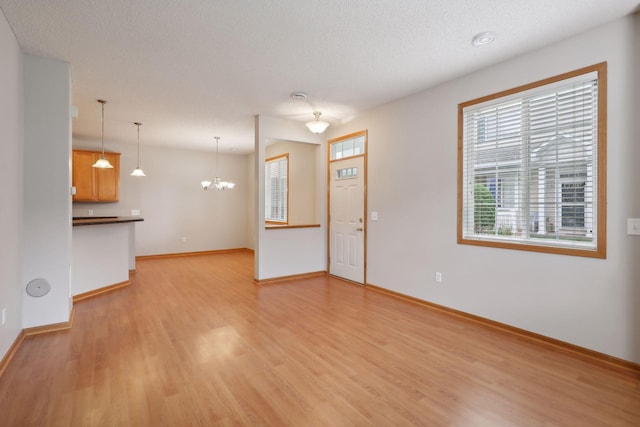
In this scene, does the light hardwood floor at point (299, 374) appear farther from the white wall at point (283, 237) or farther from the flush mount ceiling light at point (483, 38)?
the flush mount ceiling light at point (483, 38)

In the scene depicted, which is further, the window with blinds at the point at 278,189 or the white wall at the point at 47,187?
the window with blinds at the point at 278,189

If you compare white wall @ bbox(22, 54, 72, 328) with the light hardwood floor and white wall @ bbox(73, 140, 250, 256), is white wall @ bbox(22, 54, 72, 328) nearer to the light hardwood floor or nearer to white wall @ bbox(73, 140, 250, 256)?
the light hardwood floor

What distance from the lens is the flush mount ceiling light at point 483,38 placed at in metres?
2.70

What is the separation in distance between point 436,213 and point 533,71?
1.73m

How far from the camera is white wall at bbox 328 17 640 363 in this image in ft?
8.13

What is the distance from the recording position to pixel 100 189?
660 cm

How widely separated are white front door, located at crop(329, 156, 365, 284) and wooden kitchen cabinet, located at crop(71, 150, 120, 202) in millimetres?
4818

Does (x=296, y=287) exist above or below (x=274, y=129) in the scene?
below

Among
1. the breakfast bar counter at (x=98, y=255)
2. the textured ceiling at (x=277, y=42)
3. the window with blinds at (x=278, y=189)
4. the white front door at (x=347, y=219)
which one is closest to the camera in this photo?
the textured ceiling at (x=277, y=42)

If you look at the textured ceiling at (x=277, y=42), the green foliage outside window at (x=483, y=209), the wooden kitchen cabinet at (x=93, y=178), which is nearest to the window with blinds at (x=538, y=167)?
the green foliage outside window at (x=483, y=209)

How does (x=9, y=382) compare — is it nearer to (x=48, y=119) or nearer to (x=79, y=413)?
(x=79, y=413)

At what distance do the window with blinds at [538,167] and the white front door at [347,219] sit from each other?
1758mm

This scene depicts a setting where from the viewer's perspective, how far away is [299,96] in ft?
13.8

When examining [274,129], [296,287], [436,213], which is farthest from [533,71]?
[296,287]
